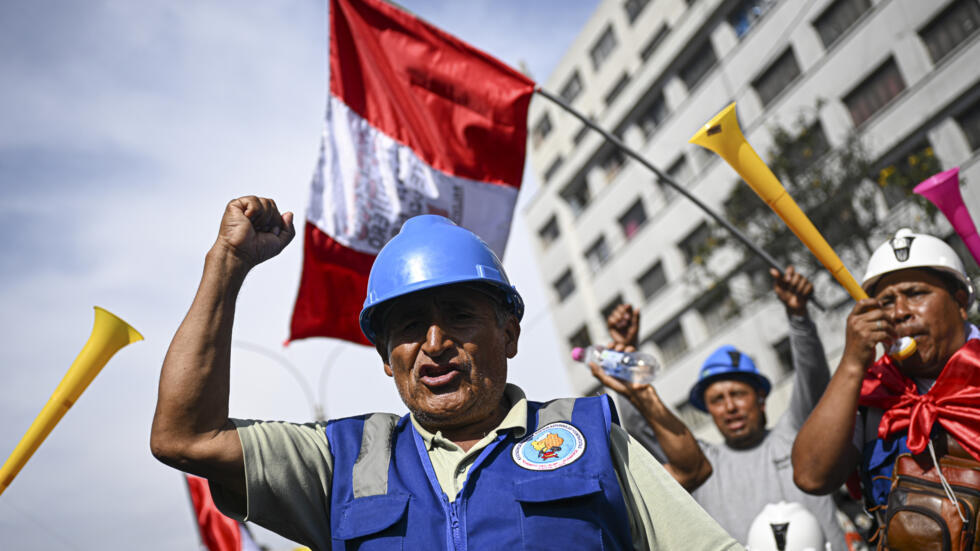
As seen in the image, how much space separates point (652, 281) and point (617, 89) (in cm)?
729

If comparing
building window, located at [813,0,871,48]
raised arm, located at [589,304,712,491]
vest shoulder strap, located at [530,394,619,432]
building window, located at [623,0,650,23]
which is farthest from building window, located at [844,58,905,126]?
vest shoulder strap, located at [530,394,619,432]

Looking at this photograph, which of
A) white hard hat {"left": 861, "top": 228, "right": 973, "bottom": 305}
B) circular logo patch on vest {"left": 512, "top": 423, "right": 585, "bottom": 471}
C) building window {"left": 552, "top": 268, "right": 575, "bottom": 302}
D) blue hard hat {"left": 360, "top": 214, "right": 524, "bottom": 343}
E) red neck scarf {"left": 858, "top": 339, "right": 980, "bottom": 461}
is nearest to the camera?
circular logo patch on vest {"left": 512, "top": 423, "right": 585, "bottom": 471}

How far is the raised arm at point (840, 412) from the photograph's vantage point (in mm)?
3092

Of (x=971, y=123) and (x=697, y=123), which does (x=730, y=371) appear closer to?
(x=971, y=123)

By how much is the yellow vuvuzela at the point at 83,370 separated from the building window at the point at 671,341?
26.7 metres

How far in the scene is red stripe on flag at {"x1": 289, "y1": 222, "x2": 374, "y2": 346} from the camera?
243 inches

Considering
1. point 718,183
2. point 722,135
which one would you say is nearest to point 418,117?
point 722,135

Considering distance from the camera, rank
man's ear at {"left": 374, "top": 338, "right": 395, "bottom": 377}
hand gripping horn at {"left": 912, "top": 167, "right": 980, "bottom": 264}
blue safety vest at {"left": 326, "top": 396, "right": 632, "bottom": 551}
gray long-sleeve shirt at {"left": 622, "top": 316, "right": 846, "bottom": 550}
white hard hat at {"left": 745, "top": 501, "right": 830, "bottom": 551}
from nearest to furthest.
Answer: blue safety vest at {"left": 326, "top": 396, "right": 632, "bottom": 551} → man's ear at {"left": 374, "top": 338, "right": 395, "bottom": 377} → white hard hat at {"left": 745, "top": 501, "right": 830, "bottom": 551} → hand gripping horn at {"left": 912, "top": 167, "right": 980, "bottom": 264} → gray long-sleeve shirt at {"left": 622, "top": 316, "right": 846, "bottom": 550}

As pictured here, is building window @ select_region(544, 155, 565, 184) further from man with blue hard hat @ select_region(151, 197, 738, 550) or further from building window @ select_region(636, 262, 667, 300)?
man with blue hard hat @ select_region(151, 197, 738, 550)

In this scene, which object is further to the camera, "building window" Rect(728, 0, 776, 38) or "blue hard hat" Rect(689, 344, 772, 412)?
"building window" Rect(728, 0, 776, 38)

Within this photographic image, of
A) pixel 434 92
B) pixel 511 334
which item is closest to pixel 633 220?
pixel 434 92

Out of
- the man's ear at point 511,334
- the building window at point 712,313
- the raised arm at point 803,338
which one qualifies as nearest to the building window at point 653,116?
the building window at point 712,313

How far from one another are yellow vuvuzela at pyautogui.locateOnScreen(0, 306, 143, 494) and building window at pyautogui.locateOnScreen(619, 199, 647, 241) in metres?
28.0

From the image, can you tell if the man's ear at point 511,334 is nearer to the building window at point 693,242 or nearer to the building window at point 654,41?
the building window at point 693,242
